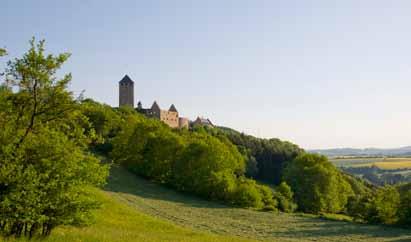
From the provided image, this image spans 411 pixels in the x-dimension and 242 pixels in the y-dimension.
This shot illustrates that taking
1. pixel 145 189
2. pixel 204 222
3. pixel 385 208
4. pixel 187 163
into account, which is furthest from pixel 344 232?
pixel 187 163

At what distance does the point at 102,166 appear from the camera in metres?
18.9

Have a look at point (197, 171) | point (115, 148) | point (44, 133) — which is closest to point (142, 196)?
point (197, 171)

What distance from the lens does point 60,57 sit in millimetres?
17828

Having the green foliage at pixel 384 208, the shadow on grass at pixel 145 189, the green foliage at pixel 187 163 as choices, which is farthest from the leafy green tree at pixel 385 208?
the shadow on grass at pixel 145 189

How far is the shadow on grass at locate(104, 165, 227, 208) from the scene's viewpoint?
64812 mm

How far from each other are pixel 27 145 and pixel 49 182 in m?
1.65

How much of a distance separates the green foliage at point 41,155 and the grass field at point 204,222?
11998mm

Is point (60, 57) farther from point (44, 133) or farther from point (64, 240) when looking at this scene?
point (64, 240)

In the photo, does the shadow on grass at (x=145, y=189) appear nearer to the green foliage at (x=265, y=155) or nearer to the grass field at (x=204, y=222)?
the grass field at (x=204, y=222)

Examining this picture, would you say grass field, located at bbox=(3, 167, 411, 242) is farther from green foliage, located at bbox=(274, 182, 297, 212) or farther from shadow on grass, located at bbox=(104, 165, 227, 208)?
green foliage, located at bbox=(274, 182, 297, 212)

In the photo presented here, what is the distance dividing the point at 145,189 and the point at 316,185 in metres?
30.9

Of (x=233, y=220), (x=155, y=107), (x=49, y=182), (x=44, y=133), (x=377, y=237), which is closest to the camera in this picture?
(x=49, y=182)

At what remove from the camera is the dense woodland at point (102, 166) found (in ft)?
52.0

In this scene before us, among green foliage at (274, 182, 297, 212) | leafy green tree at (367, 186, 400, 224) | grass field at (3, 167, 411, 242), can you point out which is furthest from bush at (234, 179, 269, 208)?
leafy green tree at (367, 186, 400, 224)
